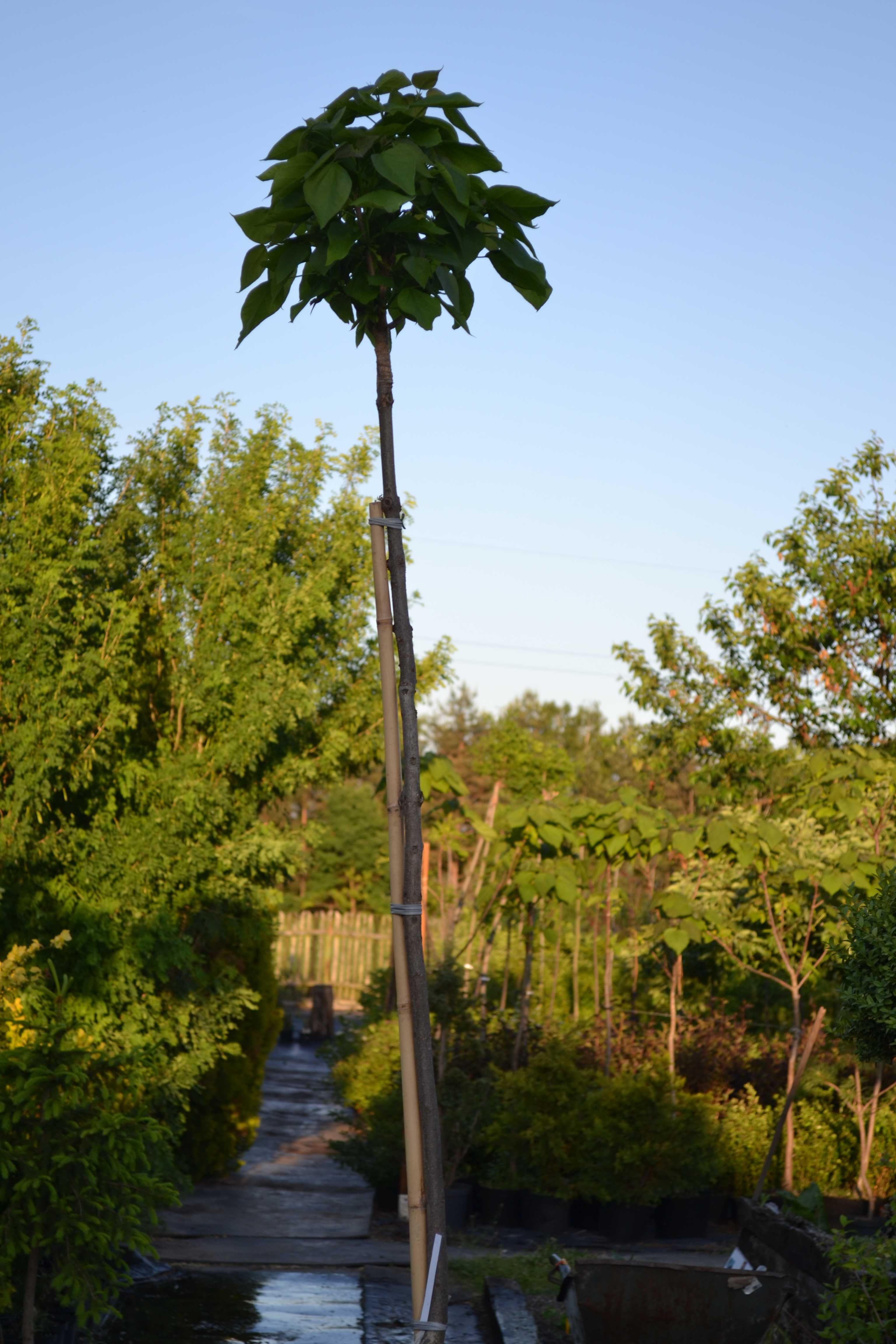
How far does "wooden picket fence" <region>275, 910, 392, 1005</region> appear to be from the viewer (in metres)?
24.5

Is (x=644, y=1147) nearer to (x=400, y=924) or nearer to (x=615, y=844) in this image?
(x=615, y=844)

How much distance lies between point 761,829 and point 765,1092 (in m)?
2.69

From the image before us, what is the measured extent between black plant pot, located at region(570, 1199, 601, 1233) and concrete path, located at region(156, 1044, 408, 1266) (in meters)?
1.25

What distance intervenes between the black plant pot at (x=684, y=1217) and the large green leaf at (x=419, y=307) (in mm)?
7132

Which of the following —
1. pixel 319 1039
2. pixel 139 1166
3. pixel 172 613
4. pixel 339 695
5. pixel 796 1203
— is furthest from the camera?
pixel 319 1039

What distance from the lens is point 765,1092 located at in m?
9.45

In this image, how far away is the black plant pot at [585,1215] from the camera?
838 cm

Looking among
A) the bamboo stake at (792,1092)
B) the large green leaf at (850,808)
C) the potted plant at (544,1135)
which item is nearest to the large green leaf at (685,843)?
the large green leaf at (850,808)

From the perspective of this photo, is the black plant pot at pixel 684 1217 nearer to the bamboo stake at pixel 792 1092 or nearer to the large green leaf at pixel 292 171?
the bamboo stake at pixel 792 1092

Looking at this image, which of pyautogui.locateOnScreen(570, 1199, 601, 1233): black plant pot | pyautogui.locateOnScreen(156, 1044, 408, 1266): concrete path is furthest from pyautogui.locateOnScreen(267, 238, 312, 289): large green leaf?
pyautogui.locateOnScreen(570, 1199, 601, 1233): black plant pot

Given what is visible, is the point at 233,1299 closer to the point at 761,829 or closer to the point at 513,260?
the point at 761,829

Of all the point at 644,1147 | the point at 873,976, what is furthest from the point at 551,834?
the point at 873,976

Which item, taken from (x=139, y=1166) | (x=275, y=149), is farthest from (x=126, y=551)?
(x=275, y=149)

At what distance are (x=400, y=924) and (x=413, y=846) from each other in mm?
189
